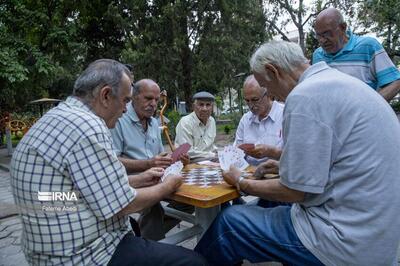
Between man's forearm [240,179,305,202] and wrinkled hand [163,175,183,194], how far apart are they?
369 millimetres

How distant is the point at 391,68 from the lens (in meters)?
2.74

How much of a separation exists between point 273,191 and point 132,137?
1.46m

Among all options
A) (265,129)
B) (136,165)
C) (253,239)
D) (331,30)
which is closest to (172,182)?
(253,239)

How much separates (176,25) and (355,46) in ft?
30.2

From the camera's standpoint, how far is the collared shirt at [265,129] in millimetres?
2797

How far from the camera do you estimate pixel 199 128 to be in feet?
11.3

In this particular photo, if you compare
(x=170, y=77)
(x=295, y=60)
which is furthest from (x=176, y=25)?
(x=295, y=60)

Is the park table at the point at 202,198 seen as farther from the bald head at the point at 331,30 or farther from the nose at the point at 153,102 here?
the bald head at the point at 331,30

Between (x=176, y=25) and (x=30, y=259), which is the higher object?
(x=176, y=25)

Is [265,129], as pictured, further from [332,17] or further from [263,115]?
[332,17]

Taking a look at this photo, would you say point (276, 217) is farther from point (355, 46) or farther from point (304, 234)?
point (355, 46)

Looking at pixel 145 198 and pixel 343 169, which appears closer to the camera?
pixel 343 169

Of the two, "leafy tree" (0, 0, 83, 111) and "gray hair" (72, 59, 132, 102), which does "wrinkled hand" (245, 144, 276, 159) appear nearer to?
"gray hair" (72, 59, 132, 102)

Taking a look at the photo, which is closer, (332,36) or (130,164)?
(130,164)
